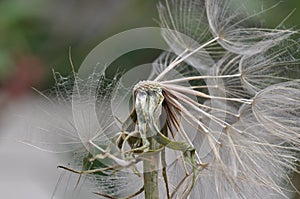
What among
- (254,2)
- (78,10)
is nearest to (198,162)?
(254,2)

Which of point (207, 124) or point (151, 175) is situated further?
point (207, 124)

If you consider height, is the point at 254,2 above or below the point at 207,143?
above

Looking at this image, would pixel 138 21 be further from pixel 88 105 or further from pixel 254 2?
pixel 88 105

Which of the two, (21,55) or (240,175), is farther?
(21,55)

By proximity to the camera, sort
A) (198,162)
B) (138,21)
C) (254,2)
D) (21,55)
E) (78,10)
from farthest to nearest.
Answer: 1. (78,10)
2. (138,21)
3. (21,55)
4. (254,2)
5. (198,162)
